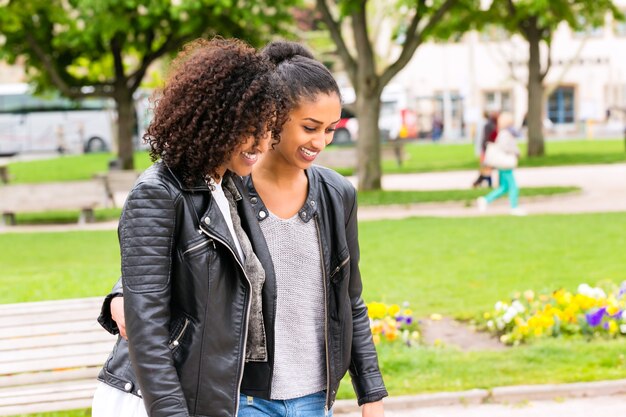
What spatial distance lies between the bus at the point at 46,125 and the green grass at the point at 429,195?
35180 millimetres

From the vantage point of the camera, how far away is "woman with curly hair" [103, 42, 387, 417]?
2744 millimetres

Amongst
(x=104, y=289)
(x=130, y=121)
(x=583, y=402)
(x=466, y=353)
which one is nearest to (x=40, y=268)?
(x=104, y=289)

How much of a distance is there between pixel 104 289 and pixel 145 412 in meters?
6.54

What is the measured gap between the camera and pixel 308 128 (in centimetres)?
279

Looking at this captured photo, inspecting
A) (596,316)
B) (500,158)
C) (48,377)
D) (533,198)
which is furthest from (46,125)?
(48,377)

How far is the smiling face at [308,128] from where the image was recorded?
9.07ft

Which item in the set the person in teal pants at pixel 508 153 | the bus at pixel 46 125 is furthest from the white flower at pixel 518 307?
the bus at pixel 46 125

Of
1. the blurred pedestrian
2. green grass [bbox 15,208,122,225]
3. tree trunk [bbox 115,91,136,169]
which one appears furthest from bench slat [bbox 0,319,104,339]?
tree trunk [bbox 115,91,136,169]

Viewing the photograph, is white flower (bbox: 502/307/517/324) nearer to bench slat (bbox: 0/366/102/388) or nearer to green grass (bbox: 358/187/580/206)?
bench slat (bbox: 0/366/102/388)

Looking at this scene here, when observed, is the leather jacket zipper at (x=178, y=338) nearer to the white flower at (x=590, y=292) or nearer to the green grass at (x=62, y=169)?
the white flower at (x=590, y=292)

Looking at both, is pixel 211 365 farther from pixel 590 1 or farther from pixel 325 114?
pixel 590 1

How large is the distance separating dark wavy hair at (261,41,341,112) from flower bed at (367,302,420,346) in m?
4.18

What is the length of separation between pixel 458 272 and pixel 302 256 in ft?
24.9

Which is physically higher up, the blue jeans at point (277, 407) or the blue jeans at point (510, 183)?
the blue jeans at point (277, 407)
